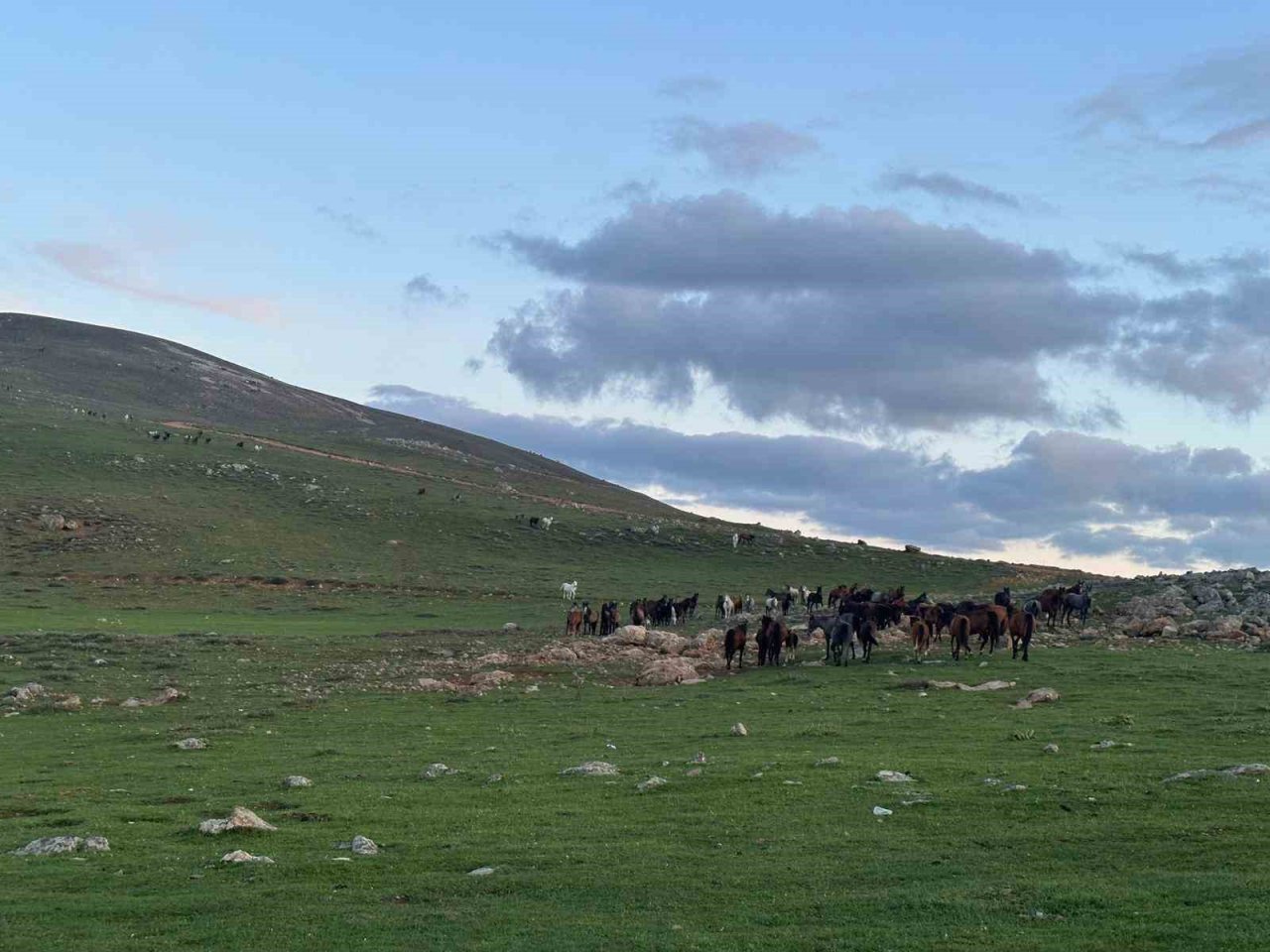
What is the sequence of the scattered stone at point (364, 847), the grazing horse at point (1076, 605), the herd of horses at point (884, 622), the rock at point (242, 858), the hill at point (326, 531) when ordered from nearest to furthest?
the rock at point (242, 858) → the scattered stone at point (364, 847) → the herd of horses at point (884, 622) → the grazing horse at point (1076, 605) → the hill at point (326, 531)

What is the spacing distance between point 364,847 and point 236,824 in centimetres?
219

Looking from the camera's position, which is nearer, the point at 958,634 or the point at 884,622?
the point at 958,634

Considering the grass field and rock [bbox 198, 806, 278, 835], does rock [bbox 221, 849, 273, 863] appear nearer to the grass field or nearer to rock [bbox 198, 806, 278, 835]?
the grass field

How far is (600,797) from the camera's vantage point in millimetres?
18531

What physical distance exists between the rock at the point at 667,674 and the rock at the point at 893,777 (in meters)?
15.6

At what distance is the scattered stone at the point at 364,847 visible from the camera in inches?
610

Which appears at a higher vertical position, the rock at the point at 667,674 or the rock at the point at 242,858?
the rock at the point at 667,674

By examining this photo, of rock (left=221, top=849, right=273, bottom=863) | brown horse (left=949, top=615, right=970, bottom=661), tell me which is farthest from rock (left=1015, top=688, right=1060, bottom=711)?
rock (left=221, top=849, right=273, bottom=863)

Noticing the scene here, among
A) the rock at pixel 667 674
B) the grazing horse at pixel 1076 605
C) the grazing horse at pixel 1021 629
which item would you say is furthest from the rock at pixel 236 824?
the grazing horse at pixel 1076 605

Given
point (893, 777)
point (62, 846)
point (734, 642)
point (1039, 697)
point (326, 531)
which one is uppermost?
point (1039, 697)

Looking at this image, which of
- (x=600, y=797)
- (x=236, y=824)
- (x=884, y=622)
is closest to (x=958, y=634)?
(x=884, y=622)

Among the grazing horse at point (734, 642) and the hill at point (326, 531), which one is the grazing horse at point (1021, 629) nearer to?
the grazing horse at point (734, 642)

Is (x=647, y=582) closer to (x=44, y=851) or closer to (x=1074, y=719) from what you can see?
(x=1074, y=719)

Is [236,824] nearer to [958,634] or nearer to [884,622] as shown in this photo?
[958,634]
